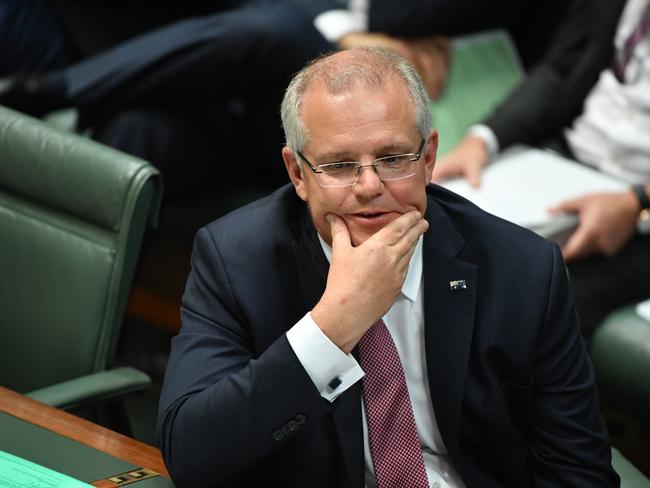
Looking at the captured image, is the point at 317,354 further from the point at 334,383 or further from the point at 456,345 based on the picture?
the point at 456,345

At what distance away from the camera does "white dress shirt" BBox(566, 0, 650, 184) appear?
2764mm

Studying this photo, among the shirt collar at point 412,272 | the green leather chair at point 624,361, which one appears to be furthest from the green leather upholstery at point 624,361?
the shirt collar at point 412,272

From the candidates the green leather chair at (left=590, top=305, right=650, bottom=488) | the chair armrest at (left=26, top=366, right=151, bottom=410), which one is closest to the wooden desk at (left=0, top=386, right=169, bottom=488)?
the chair armrest at (left=26, top=366, right=151, bottom=410)

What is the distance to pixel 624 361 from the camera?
2.37 m

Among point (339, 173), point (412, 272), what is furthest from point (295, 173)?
point (412, 272)

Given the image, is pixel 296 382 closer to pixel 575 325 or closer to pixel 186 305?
pixel 186 305

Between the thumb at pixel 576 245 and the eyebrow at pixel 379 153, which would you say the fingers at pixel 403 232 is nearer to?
the eyebrow at pixel 379 153

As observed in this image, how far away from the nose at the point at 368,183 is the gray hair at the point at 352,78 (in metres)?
0.10

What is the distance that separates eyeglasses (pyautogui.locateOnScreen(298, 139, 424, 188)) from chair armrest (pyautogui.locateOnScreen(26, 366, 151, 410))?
2.00 ft

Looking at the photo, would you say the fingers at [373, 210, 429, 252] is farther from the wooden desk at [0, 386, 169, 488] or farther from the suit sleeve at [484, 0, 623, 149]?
the suit sleeve at [484, 0, 623, 149]

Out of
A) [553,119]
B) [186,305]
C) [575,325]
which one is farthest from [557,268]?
[553,119]

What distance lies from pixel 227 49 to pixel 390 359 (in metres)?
1.50

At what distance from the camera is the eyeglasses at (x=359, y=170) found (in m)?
1.57

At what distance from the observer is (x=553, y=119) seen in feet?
9.70
